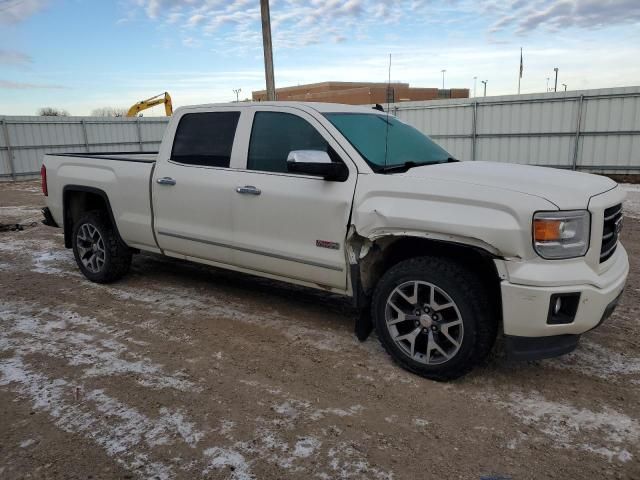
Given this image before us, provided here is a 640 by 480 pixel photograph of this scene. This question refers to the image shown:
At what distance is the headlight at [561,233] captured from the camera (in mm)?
2957

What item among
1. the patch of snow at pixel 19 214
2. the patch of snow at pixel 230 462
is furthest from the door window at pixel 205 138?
the patch of snow at pixel 19 214

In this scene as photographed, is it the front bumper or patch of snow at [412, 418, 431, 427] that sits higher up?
the front bumper

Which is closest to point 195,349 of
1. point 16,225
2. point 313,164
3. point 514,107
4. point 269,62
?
point 313,164

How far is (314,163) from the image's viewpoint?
360 centimetres

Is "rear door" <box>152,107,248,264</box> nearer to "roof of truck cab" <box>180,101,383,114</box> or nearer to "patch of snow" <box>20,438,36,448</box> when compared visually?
"roof of truck cab" <box>180,101,383,114</box>

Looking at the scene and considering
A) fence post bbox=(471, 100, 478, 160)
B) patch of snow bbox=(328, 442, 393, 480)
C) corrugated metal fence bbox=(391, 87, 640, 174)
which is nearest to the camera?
patch of snow bbox=(328, 442, 393, 480)

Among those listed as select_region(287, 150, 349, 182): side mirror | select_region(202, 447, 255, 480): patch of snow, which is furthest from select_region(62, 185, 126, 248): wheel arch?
select_region(202, 447, 255, 480): patch of snow

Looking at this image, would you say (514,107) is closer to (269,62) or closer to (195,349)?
(269,62)

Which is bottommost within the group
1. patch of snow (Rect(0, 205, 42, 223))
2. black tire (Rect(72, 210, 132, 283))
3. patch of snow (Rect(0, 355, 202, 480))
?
patch of snow (Rect(0, 205, 42, 223))

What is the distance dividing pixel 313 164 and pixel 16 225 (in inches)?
328

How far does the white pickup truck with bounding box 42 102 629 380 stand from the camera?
119 inches

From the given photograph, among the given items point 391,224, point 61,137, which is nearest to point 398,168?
point 391,224

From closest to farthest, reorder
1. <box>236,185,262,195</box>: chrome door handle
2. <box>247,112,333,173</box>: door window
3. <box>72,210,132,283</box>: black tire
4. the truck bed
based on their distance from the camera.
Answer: <box>247,112,333,173</box>: door window → <box>236,185,262,195</box>: chrome door handle → the truck bed → <box>72,210,132,283</box>: black tire

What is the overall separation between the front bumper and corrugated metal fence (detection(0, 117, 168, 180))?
70.0 ft
